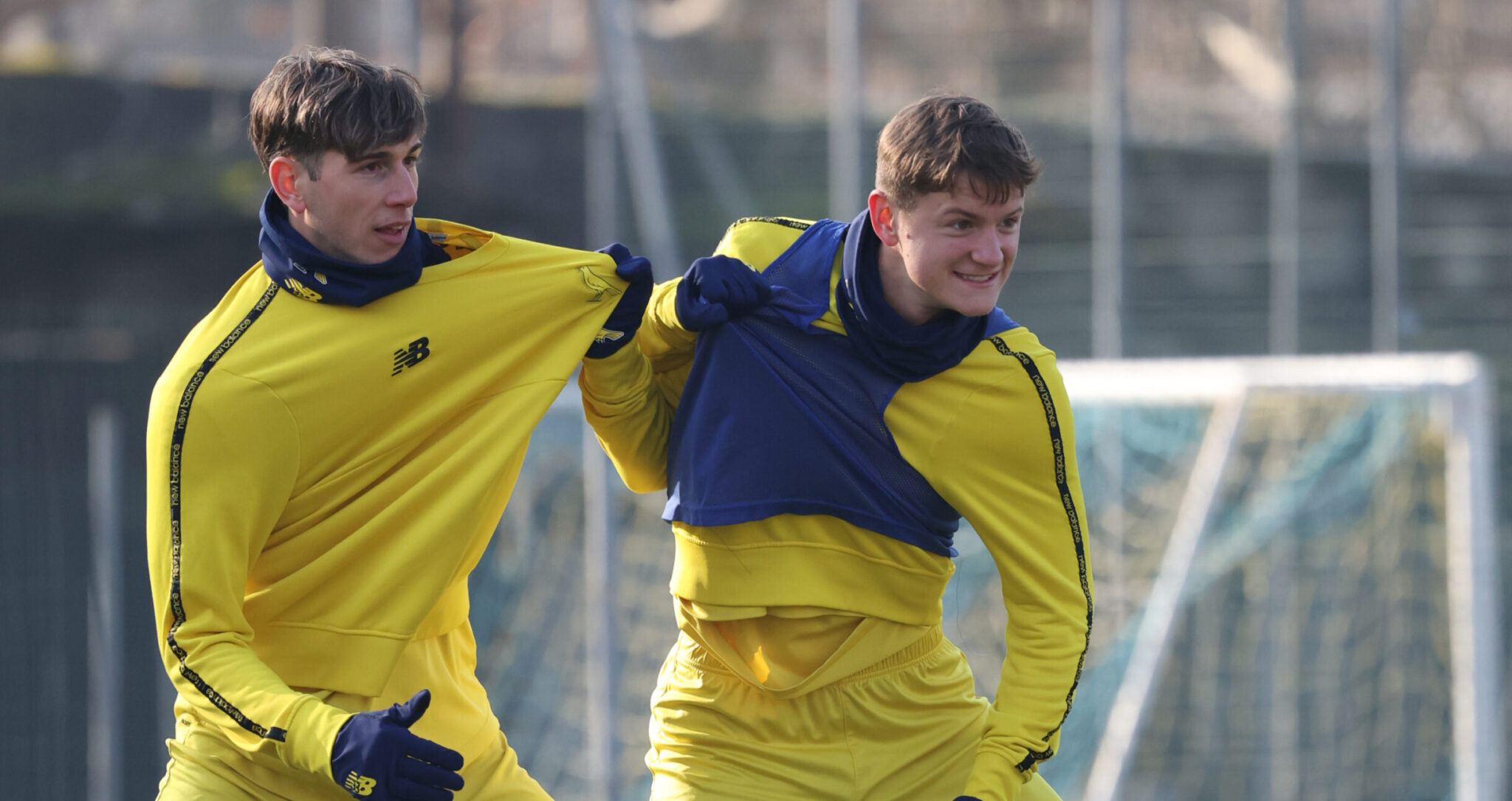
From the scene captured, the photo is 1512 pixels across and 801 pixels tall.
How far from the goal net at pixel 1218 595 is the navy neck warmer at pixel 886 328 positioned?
2.31 meters

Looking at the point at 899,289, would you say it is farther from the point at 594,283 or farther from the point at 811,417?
the point at 594,283

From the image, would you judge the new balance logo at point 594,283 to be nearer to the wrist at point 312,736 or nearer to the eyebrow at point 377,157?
the eyebrow at point 377,157

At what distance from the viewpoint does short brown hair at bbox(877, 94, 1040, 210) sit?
8.37 feet

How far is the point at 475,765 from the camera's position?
2.69 meters

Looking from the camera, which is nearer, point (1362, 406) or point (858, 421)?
point (858, 421)

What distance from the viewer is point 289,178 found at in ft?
8.26

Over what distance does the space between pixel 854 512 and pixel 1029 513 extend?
278 millimetres

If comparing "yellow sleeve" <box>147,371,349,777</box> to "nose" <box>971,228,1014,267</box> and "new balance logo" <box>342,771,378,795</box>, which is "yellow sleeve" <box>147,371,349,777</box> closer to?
"new balance logo" <box>342,771,378,795</box>

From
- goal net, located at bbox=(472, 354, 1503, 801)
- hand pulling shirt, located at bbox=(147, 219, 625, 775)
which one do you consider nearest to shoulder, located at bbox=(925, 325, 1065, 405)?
hand pulling shirt, located at bbox=(147, 219, 625, 775)

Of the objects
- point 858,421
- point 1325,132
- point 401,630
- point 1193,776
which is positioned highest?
point 1325,132

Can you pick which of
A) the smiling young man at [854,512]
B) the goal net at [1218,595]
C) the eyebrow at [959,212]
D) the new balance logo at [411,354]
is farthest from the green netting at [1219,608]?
the new balance logo at [411,354]

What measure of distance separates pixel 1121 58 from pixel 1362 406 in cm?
267

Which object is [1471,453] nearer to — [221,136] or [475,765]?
[475,765]

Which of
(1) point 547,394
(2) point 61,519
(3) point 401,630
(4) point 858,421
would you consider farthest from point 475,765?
(2) point 61,519
